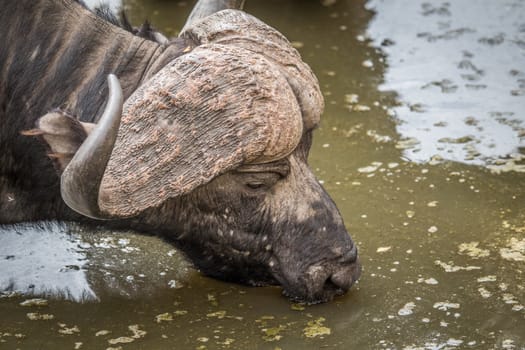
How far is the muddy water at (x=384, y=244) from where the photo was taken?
5.86m

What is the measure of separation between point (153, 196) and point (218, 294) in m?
1.05

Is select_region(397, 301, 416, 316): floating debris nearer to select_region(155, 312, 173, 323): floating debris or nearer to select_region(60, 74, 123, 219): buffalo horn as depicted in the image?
select_region(155, 312, 173, 323): floating debris

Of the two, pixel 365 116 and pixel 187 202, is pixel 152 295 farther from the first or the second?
pixel 365 116

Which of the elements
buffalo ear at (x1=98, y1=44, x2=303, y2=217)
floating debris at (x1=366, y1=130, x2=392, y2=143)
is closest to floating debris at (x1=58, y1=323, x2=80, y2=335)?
buffalo ear at (x1=98, y1=44, x2=303, y2=217)

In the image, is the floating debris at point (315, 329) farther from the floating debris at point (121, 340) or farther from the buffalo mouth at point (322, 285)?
the floating debris at point (121, 340)

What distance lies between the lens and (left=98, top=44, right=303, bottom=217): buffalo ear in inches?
213

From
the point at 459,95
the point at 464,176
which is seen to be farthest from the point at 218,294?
the point at 459,95

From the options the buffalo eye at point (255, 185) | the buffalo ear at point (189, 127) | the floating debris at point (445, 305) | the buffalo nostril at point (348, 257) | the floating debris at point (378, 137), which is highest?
the buffalo ear at point (189, 127)

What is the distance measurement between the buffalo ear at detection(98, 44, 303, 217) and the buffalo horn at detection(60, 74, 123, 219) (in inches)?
10.7

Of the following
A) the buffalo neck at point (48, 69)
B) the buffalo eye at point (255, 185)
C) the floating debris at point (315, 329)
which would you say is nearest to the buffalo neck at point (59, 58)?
the buffalo neck at point (48, 69)

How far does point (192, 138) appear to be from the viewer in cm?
549

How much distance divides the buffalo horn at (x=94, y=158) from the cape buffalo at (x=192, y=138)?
0.25 metres

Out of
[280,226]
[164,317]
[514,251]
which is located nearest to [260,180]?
[280,226]

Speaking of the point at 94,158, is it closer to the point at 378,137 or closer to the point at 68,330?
the point at 68,330
